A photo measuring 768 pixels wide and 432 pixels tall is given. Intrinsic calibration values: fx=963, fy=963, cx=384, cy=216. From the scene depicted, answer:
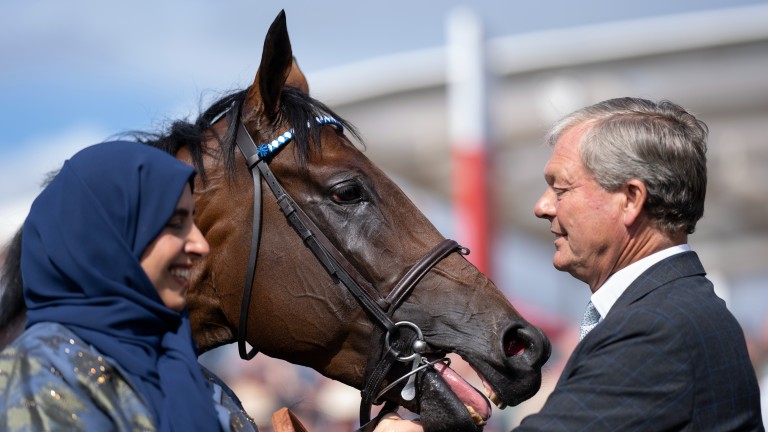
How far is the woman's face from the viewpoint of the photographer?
2348mm

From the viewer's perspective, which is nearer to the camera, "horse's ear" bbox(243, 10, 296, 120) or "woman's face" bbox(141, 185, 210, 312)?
"woman's face" bbox(141, 185, 210, 312)

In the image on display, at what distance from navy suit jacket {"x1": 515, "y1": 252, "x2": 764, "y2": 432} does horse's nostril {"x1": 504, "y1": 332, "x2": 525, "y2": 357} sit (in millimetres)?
669

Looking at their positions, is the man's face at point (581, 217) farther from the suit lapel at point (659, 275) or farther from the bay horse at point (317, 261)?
the bay horse at point (317, 261)

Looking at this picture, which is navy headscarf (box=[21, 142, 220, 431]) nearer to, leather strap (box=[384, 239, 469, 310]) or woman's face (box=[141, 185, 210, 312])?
woman's face (box=[141, 185, 210, 312])

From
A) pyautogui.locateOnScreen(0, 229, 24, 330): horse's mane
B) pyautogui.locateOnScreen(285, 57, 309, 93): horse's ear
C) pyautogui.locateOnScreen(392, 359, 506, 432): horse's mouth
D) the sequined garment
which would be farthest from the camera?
pyautogui.locateOnScreen(285, 57, 309, 93): horse's ear

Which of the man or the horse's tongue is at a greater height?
the man

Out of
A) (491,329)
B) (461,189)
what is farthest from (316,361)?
(461,189)

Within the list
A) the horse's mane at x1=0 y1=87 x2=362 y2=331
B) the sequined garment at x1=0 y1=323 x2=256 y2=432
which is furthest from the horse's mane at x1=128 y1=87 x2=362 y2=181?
the sequined garment at x1=0 y1=323 x2=256 y2=432

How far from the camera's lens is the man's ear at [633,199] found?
2.65 metres

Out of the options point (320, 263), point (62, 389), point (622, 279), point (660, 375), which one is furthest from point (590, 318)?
point (62, 389)

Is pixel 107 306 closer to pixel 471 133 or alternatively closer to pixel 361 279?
pixel 361 279

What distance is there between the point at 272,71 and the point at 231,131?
27 cm

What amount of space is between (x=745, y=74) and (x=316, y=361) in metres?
9.00

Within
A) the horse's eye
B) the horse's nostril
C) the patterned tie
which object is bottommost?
the horse's nostril
